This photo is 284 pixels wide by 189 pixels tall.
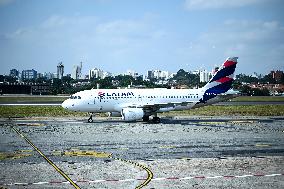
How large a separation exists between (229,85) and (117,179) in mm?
36591

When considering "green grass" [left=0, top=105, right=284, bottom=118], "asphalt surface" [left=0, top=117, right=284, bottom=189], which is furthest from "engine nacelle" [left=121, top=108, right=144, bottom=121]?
"green grass" [left=0, top=105, right=284, bottom=118]

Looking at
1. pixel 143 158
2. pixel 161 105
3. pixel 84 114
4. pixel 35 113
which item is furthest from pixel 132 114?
pixel 35 113

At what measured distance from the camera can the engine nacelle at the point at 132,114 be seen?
44.1m

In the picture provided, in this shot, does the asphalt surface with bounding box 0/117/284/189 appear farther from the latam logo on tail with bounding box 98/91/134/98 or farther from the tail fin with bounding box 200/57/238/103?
the tail fin with bounding box 200/57/238/103

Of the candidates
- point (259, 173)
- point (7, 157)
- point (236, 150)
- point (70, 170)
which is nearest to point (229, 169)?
point (259, 173)

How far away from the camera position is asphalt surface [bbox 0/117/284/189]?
17047 millimetres

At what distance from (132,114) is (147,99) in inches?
189

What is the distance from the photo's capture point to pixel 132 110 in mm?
44625

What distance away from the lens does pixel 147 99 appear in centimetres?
4794

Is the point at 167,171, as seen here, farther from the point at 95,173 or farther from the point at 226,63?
the point at 226,63

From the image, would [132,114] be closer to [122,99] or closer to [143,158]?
[122,99]

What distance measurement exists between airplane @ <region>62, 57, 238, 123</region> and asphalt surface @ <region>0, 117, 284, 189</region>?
9.02m

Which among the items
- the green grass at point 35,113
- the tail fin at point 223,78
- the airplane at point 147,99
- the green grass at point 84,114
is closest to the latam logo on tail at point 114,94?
the airplane at point 147,99

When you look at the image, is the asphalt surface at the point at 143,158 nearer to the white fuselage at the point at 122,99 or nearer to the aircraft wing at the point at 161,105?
the aircraft wing at the point at 161,105
